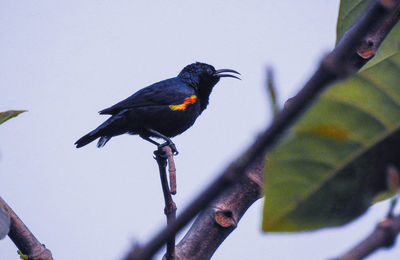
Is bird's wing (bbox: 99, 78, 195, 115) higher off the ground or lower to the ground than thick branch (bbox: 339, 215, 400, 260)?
lower

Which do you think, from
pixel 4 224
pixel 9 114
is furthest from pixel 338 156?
pixel 9 114

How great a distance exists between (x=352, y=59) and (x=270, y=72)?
0.81 meters

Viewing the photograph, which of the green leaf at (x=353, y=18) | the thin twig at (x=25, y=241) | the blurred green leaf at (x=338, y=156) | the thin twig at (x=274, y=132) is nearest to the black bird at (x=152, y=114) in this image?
the thin twig at (x=25, y=241)

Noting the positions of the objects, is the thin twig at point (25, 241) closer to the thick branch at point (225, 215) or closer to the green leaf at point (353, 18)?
the thick branch at point (225, 215)

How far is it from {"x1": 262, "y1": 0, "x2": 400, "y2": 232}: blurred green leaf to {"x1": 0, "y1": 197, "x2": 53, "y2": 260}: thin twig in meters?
1.01

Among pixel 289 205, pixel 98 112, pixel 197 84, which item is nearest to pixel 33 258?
pixel 289 205

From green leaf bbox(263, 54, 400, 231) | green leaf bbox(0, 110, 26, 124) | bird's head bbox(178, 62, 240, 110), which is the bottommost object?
bird's head bbox(178, 62, 240, 110)

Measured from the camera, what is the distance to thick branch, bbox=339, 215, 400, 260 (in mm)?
479

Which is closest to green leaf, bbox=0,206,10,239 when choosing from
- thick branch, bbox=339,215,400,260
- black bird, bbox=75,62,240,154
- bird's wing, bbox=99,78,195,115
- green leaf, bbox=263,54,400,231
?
green leaf, bbox=263,54,400,231

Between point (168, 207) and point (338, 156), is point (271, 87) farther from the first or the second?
point (168, 207)

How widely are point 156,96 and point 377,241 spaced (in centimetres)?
506

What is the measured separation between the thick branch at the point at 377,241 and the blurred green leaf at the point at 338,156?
153mm

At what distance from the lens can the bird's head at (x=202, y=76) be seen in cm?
630

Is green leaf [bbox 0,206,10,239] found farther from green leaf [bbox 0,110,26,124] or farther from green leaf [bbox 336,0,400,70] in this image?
green leaf [bbox 336,0,400,70]
